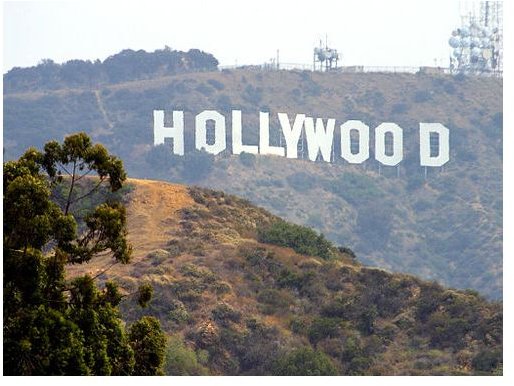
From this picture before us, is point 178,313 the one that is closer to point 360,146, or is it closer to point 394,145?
point 360,146

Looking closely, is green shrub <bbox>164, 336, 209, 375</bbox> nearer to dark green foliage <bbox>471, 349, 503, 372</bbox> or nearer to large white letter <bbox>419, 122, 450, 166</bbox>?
dark green foliage <bbox>471, 349, 503, 372</bbox>

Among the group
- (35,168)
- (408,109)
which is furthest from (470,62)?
(35,168)

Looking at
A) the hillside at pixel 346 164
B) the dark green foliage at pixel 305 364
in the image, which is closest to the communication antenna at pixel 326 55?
the hillside at pixel 346 164

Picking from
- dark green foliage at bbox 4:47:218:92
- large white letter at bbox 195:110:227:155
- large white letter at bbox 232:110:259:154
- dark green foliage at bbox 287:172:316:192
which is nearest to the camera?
large white letter at bbox 195:110:227:155

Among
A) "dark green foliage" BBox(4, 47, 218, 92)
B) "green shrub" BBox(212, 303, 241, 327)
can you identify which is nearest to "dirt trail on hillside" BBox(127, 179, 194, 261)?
"green shrub" BBox(212, 303, 241, 327)

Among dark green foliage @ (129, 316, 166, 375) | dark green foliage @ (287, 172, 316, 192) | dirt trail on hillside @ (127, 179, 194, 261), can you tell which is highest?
dark green foliage @ (129, 316, 166, 375)

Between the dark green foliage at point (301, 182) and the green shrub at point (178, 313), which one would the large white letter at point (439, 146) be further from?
the green shrub at point (178, 313)

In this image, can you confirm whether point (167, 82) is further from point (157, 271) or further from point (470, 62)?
point (157, 271)
